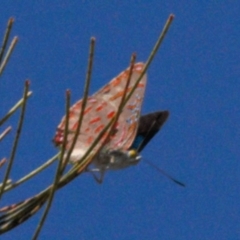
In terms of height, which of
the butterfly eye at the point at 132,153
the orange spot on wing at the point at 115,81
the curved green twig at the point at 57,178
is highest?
the orange spot on wing at the point at 115,81

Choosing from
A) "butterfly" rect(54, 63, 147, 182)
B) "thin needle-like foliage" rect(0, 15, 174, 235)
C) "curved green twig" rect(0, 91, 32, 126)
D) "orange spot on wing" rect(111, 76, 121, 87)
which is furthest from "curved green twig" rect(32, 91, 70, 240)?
"orange spot on wing" rect(111, 76, 121, 87)

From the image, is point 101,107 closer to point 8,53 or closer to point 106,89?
point 106,89

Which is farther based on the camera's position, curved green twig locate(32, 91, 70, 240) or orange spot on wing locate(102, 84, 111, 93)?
orange spot on wing locate(102, 84, 111, 93)

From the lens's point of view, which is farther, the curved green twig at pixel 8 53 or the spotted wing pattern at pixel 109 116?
the spotted wing pattern at pixel 109 116

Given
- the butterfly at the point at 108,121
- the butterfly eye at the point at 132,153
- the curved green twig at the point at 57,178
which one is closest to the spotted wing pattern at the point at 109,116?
the butterfly at the point at 108,121

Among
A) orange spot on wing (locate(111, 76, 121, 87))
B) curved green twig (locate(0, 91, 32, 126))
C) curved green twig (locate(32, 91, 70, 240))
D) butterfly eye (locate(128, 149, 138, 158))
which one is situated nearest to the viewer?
curved green twig (locate(32, 91, 70, 240))

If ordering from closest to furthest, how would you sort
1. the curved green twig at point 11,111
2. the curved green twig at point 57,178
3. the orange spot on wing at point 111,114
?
the curved green twig at point 57,178 < the curved green twig at point 11,111 < the orange spot on wing at point 111,114

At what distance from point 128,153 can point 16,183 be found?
108 centimetres

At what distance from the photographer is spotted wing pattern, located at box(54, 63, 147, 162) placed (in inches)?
181

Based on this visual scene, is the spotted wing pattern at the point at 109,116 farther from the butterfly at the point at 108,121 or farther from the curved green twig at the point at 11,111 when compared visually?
the curved green twig at the point at 11,111

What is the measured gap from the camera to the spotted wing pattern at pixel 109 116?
181 inches

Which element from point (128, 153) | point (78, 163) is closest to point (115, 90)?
point (128, 153)

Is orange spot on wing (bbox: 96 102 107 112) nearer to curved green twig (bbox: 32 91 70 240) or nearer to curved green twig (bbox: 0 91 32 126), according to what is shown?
curved green twig (bbox: 0 91 32 126)

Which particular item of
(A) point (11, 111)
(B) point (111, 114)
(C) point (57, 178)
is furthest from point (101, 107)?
(C) point (57, 178)
